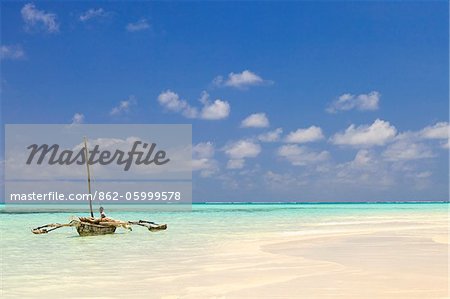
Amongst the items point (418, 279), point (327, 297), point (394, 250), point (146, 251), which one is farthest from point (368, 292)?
point (146, 251)

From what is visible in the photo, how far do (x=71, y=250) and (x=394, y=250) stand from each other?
9591 millimetres

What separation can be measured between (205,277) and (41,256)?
6.69 metres

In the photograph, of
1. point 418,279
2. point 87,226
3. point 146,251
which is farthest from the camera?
point 87,226

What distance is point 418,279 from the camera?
10.3 m

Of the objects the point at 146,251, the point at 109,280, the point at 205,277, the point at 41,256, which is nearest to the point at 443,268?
the point at 205,277

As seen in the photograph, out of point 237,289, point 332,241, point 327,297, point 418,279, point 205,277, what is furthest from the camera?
point 332,241

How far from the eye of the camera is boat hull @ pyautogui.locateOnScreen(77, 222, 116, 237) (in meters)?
22.4

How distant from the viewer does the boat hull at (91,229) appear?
22.4 meters

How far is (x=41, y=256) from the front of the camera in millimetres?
15734

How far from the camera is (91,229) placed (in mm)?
22594

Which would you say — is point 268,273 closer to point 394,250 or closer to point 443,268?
point 443,268

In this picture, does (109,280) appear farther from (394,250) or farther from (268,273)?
(394,250)

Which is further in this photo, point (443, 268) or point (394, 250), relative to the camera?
point (394, 250)

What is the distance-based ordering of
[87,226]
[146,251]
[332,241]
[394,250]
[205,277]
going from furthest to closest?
[87,226] < [332,241] < [146,251] < [394,250] < [205,277]
